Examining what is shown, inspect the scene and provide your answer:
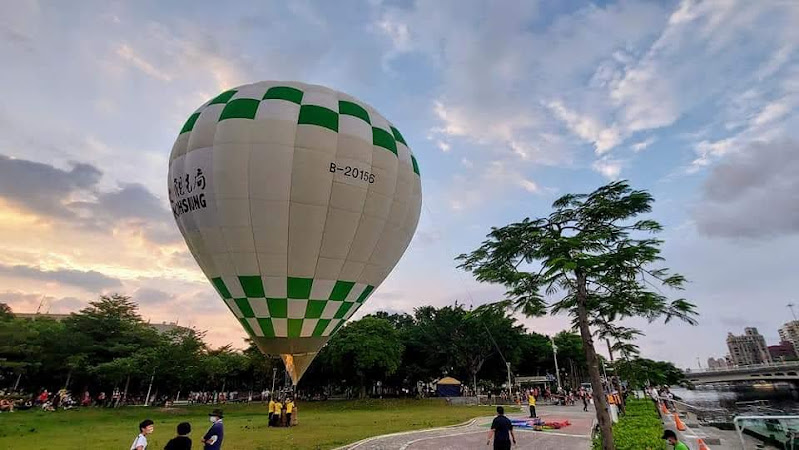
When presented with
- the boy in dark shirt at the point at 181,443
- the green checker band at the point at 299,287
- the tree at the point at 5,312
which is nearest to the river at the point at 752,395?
the green checker band at the point at 299,287

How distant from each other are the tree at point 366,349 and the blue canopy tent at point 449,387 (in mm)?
6652

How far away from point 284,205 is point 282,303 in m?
3.10

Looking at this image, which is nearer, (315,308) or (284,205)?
(284,205)

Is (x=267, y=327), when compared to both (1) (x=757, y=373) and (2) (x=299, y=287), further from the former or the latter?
(1) (x=757, y=373)

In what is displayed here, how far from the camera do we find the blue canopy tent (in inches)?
1851

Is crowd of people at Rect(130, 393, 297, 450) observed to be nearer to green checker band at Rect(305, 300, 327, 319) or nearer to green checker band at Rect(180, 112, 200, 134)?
green checker band at Rect(305, 300, 327, 319)

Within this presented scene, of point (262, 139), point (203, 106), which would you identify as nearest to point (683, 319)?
point (262, 139)

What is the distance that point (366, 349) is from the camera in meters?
42.0

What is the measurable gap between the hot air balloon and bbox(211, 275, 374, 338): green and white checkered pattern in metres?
0.03

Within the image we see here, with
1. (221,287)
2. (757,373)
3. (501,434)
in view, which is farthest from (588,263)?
(757,373)

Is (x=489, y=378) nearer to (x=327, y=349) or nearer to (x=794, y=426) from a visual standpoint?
(x=327, y=349)

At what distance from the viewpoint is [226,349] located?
58.7 m

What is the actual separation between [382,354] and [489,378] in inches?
1110

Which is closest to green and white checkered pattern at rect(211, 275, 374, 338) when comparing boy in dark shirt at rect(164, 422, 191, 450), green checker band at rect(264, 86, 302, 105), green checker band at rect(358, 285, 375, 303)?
green checker band at rect(358, 285, 375, 303)
